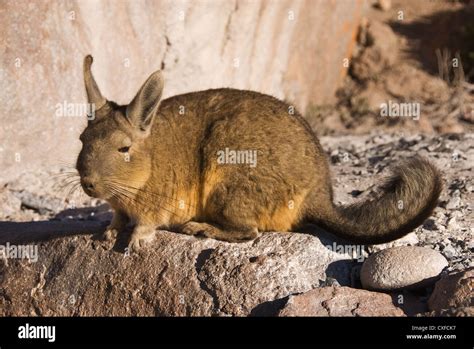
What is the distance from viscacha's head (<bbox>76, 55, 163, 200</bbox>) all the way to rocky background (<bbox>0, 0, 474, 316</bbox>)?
1.97ft

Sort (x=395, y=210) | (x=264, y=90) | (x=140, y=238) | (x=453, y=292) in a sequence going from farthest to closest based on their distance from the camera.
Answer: (x=264, y=90) < (x=140, y=238) < (x=395, y=210) < (x=453, y=292)

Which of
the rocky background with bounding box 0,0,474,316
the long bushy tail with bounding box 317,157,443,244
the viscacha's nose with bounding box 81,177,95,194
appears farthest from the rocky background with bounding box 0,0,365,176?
the long bushy tail with bounding box 317,157,443,244

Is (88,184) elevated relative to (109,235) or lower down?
elevated

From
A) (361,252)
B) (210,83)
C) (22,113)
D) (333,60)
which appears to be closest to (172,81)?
(210,83)

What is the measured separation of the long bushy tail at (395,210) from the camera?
6379 millimetres

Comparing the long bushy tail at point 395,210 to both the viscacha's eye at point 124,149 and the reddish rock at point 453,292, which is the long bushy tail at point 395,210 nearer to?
the reddish rock at point 453,292

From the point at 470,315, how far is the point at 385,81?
9975 mm

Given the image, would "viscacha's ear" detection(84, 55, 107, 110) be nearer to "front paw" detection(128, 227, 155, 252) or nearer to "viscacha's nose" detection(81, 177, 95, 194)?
"viscacha's nose" detection(81, 177, 95, 194)

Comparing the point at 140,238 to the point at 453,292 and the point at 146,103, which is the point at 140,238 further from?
the point at 453,292

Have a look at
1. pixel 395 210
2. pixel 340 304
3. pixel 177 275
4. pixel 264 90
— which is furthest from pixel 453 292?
pixel 264 90

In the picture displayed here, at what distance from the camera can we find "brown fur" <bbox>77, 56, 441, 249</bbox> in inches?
253

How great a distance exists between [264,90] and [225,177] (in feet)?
21.3

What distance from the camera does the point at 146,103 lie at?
6.48 meters

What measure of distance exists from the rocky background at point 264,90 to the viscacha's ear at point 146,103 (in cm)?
92
